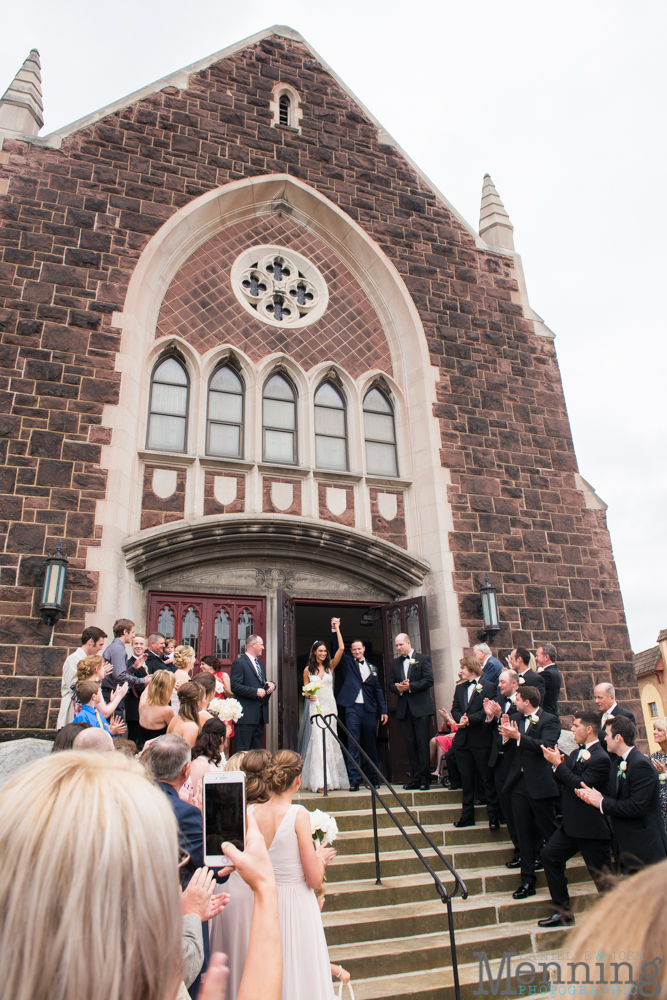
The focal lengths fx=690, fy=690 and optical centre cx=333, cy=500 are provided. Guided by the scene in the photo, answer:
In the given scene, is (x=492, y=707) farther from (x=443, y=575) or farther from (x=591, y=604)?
(x=591, y=604)

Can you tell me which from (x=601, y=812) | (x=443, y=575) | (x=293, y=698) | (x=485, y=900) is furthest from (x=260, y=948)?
(x=443, y=575)

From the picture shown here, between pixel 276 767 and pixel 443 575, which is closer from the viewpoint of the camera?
pixel 276 767

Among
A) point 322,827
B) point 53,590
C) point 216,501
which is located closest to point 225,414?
point 216,501

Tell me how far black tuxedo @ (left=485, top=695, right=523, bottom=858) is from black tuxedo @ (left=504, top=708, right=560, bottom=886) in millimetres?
238

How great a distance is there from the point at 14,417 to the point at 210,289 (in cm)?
371

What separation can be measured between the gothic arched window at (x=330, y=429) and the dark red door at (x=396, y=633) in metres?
2.26

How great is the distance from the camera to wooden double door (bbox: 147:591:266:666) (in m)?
8.85

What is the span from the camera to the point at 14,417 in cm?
820

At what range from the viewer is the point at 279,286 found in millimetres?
10930

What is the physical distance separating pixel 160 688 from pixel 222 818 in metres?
3.12

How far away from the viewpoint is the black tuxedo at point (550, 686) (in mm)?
7125

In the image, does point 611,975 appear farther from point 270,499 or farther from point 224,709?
point 270,499

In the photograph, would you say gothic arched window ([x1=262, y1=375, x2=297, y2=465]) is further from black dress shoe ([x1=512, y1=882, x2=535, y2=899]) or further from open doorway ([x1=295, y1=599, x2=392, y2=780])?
black dress shoe ([x1=512, y1=882, x2=535, y2=899])

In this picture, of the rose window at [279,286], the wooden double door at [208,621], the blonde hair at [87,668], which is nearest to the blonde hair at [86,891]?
the blonde hair at [87,668]
